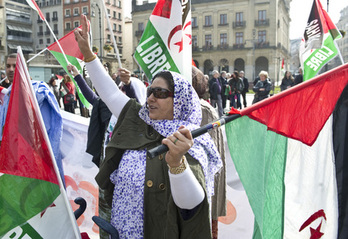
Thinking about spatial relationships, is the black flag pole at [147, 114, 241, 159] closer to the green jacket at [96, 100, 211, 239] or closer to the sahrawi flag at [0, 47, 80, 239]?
the green jacket at [96, 100, 211, 239]

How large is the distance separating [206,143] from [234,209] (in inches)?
72.5

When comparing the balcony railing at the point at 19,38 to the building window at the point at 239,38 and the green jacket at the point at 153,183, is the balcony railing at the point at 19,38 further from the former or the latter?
the green jacket at the point at 153,183

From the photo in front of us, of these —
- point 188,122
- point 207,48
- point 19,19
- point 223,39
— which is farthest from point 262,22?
point 188,122

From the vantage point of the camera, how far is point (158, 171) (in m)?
1.71

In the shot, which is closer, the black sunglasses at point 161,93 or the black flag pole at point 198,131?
the black flag pole at point 198,131

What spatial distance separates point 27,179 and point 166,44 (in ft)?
6.96

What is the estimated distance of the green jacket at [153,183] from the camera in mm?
1559

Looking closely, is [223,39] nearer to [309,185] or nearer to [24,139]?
[309,185]

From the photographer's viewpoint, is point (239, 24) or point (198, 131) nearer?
point (198, 131)

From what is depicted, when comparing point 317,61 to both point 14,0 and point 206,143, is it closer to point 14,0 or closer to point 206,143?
point 206,143

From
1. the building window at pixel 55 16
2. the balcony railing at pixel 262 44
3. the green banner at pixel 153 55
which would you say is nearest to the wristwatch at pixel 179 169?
the green banner at pixel 153 55

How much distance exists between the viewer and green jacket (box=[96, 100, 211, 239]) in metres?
1.56

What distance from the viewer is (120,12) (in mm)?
71812

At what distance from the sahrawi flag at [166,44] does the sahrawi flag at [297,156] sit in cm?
133
